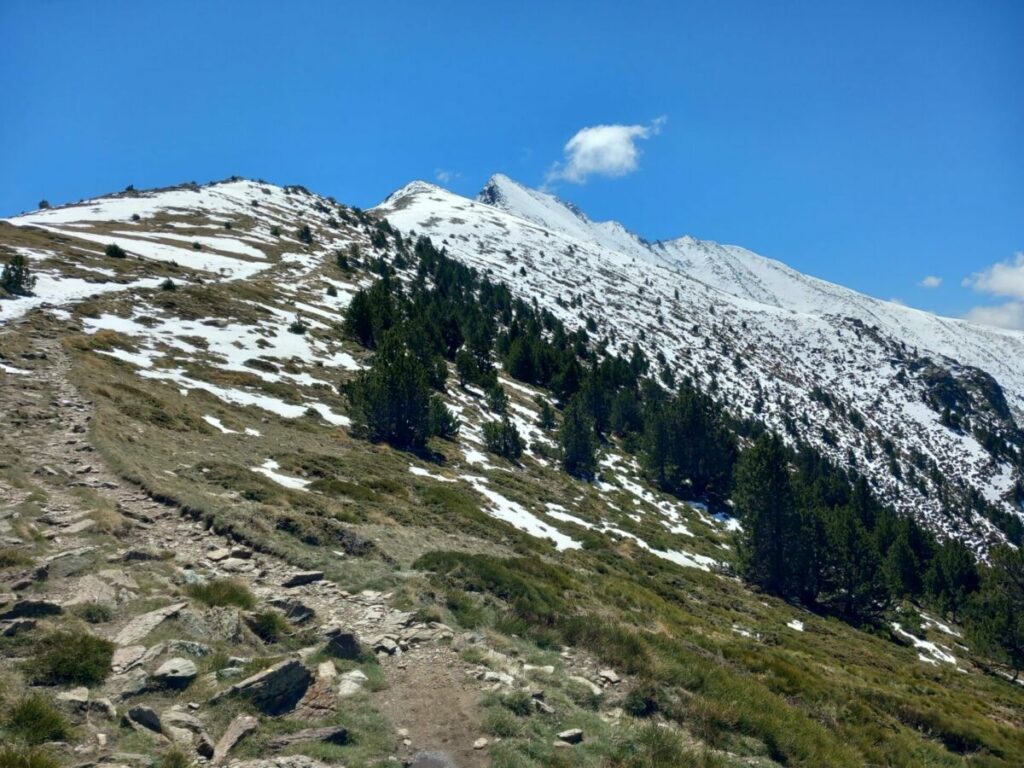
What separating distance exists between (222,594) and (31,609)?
8.44 ft

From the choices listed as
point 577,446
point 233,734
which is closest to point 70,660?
point 233,734

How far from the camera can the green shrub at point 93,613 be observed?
26.7 feet

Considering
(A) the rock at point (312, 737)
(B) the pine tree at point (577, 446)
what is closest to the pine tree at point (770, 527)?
(B) the pine tree at point (577, 446)

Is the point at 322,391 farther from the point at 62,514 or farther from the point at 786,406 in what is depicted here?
the point at 786,406

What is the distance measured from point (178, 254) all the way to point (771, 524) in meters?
62.9

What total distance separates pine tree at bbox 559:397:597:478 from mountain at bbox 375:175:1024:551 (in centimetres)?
6699

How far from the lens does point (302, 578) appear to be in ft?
37.0

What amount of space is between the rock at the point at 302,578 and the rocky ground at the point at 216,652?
28mm

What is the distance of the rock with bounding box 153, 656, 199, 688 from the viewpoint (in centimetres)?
717

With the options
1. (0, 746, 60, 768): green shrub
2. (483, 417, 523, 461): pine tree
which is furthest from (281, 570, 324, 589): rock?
(483, 417, 523, 461): pine tree

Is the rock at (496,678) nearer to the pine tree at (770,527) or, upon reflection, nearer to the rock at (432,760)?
the rock at (432,760)

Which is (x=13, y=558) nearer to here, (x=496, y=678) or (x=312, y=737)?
(x=312, y=737)

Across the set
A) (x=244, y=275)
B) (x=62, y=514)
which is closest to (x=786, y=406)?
(x=244, y=275)

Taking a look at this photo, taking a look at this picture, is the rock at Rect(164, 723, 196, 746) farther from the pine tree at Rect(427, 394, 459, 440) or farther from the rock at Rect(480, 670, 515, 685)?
the pine tree at Rect(427, 394, 459, 440)
